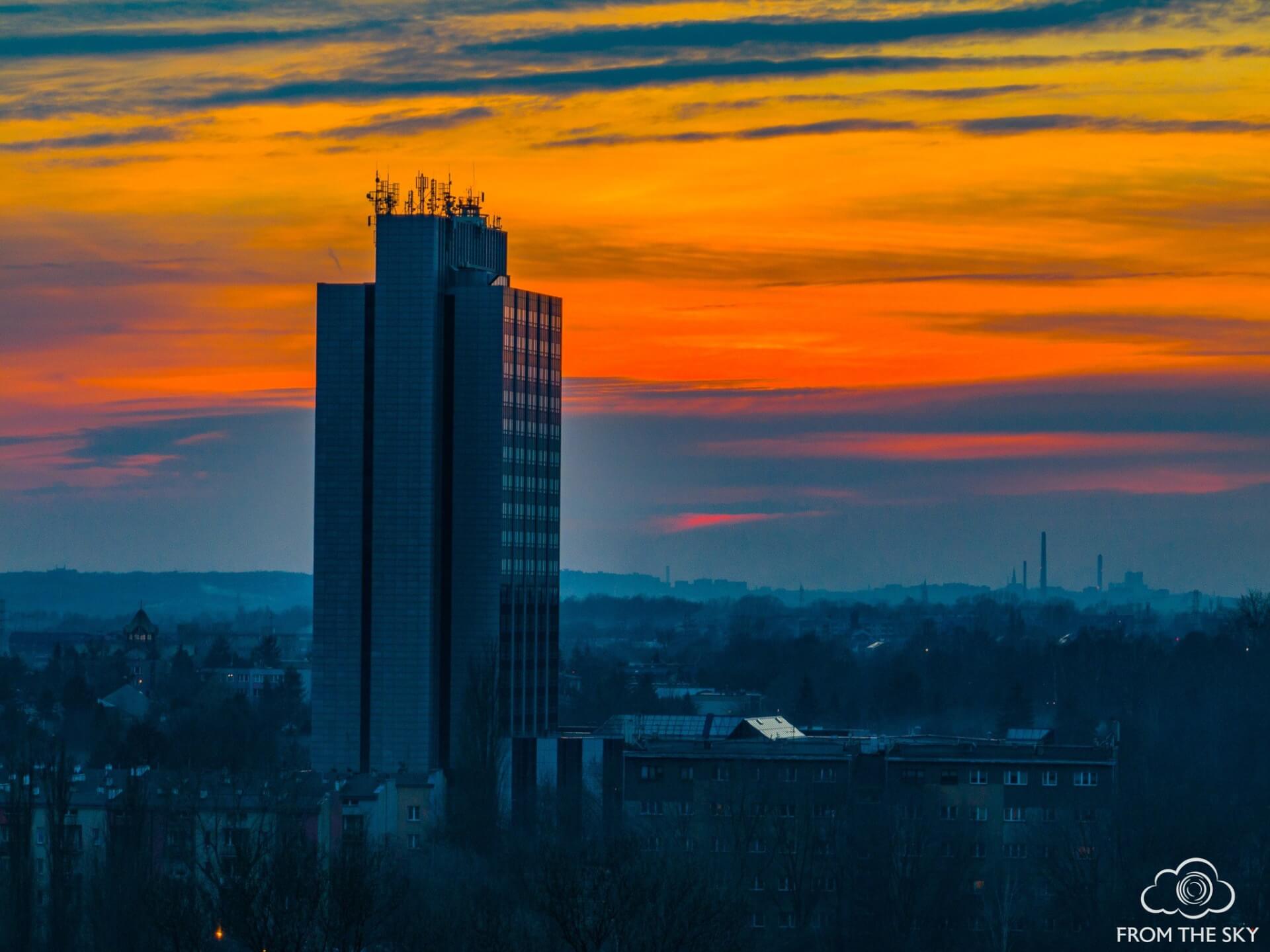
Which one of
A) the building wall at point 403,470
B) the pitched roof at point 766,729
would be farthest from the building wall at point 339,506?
the pitched roof at point 766,729

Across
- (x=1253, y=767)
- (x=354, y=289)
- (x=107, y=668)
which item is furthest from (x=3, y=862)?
(x=107, y=668)

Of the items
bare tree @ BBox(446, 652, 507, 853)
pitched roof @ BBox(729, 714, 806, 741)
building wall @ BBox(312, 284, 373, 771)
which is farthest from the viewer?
pitched roof @ BBox(729, 714, 806, 741)

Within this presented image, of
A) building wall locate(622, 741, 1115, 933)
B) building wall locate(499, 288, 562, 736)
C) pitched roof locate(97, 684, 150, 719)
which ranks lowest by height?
building wall locate(622, 741, 1115, 933)

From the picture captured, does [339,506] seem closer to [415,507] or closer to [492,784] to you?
[415,507]

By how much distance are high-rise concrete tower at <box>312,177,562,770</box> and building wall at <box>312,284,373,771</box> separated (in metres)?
0.05

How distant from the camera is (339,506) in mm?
86375

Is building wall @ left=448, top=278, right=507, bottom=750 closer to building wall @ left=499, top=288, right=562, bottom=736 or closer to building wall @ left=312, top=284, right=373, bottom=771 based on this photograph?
building wall @ left=499, top=288, right=562, bottom=736

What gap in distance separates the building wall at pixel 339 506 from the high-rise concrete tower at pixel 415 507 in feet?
0.17

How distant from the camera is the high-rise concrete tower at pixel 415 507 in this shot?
85.2 metres

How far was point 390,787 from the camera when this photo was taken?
78.9 meters

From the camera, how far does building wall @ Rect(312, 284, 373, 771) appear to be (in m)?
85.7

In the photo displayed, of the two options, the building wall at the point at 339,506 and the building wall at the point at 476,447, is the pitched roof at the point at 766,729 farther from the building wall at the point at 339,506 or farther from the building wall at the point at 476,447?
the building wall at the point at 339,506

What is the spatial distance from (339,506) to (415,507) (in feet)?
9.43

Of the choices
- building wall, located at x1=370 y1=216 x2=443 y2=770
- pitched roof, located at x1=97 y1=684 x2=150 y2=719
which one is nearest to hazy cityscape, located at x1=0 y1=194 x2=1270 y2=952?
building wall, located at x1=370 y1=216 x2=443 y2=770
